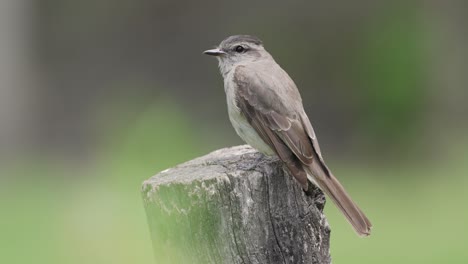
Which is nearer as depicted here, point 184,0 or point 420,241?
point 420,241

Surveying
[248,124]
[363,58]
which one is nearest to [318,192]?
[248,124]

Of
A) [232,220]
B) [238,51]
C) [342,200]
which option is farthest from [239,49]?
[232,220]

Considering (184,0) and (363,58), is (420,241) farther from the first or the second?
(184,0)

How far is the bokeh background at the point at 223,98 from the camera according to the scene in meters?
11.8

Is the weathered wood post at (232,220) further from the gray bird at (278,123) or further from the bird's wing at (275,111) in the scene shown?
the bird's wing at (275,111)

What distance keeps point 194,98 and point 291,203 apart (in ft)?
29.2

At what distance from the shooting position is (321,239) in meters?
5.30

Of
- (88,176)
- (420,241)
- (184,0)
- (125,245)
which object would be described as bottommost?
(420,241)

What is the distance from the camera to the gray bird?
5980mm

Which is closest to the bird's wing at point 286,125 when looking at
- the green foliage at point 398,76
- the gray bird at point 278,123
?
the gray bird at point 278,123

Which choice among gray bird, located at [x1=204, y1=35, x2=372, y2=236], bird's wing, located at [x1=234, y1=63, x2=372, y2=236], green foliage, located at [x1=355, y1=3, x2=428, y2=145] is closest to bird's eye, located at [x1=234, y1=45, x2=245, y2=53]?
gray bird, located at [x1=204, y1=35, x2=372, y2=236]

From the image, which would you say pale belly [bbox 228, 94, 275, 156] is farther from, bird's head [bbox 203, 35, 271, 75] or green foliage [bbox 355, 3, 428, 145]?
green foliage [bbox 355, 3, 428, 145]

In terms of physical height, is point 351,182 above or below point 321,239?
below

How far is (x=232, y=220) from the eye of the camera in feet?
16.5
